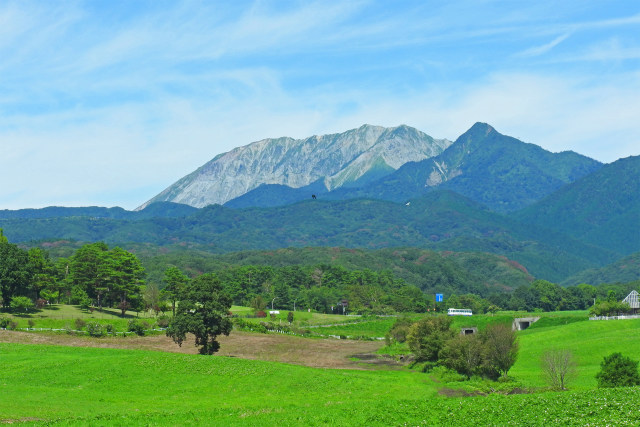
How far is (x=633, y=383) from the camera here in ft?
249

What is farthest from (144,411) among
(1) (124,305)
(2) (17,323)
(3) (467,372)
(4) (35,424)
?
(1) (124,305)

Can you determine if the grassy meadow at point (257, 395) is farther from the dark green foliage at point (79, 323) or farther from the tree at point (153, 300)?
the tree at point (153, 300)

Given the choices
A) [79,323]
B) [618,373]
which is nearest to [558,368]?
[618,373]

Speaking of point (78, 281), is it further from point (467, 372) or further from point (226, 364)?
point (467, 372)

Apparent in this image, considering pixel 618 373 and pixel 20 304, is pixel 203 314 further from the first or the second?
pixel 618 373

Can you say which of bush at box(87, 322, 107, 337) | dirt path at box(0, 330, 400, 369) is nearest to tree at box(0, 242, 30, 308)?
bush at box(87, 322, 107, 337)

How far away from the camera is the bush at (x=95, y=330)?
124312 millimetres

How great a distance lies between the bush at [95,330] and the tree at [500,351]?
2545 inches

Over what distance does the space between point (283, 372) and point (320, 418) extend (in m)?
31.4

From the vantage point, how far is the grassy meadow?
175ft

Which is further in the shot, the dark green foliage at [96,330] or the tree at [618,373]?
the dark green foliage at [96,330]

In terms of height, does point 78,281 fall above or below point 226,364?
above

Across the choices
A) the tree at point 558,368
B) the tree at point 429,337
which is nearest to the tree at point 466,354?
the tree at point 429,337

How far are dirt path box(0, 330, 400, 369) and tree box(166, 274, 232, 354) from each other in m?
5.36
